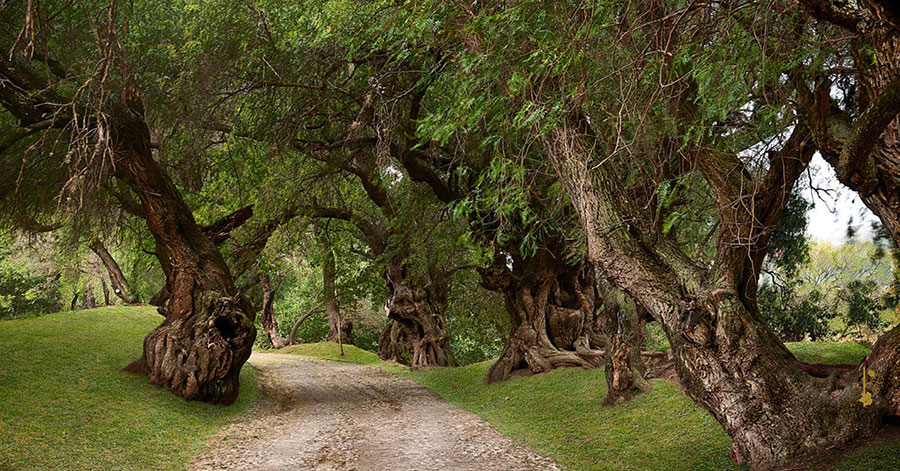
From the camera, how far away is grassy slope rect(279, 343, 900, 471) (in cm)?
643

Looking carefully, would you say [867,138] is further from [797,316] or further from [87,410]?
[797,316]

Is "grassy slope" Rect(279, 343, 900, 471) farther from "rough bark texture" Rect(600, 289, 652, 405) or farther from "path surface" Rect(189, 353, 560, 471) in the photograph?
"path surface" Rect(189, 353, 560, 471)

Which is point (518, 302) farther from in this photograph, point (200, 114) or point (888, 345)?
point (888, 345)

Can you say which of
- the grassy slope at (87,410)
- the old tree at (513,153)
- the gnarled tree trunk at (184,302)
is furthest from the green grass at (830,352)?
the gnarled tree trunk at (184,302)

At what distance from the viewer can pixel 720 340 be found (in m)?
5.62

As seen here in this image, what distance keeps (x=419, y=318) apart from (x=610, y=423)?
11.8 m

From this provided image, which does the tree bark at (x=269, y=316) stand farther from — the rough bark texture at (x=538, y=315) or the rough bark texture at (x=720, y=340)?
the rough bark texture at (x=720, y=340)

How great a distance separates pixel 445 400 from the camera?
13.5 m

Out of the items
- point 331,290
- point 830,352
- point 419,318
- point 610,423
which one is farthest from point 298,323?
point 830,352

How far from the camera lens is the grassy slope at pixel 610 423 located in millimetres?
6430

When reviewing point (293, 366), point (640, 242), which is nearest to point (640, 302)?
point (640, 242)

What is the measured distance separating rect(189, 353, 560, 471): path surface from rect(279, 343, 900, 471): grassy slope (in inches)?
20.6

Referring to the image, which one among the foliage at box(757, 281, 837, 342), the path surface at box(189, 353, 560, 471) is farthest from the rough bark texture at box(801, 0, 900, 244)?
the foliage at box(757, 281, 837, 342)

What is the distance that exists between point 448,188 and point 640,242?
7.20 metres
